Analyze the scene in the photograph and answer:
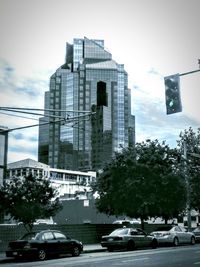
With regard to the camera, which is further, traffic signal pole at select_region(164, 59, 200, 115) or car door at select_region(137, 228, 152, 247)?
car door at select_region(137, 228, 152, 247)

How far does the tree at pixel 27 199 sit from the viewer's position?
2886 cm

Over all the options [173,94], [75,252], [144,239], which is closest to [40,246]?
[75,252]

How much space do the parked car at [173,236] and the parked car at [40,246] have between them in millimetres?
9158

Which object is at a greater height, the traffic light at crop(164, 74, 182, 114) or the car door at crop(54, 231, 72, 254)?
the traffic light at crop(164, 74, 182, 114)

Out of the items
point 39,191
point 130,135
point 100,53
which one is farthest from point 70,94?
point 39,191

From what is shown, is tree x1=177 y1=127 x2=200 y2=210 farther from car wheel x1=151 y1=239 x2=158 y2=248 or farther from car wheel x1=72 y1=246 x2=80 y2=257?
car wheel x1=72 y1=246 x2=80 y2=257

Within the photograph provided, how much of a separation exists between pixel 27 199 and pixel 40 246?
6.94 meters

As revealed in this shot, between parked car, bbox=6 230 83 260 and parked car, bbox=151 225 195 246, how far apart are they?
9158mm

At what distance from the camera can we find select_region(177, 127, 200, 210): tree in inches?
1587

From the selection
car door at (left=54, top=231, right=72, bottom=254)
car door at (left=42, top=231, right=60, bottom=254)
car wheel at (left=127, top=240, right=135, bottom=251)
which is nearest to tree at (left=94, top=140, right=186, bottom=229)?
car wheel at (left=127, top=240, right=135, bottom=251)

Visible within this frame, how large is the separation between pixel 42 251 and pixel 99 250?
695 cm

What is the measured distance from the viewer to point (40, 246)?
22.7m

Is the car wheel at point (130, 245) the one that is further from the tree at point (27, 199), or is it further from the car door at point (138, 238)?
the tree at point (27, 199)

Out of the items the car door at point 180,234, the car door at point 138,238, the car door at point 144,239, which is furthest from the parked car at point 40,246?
the car door at point 180,234
